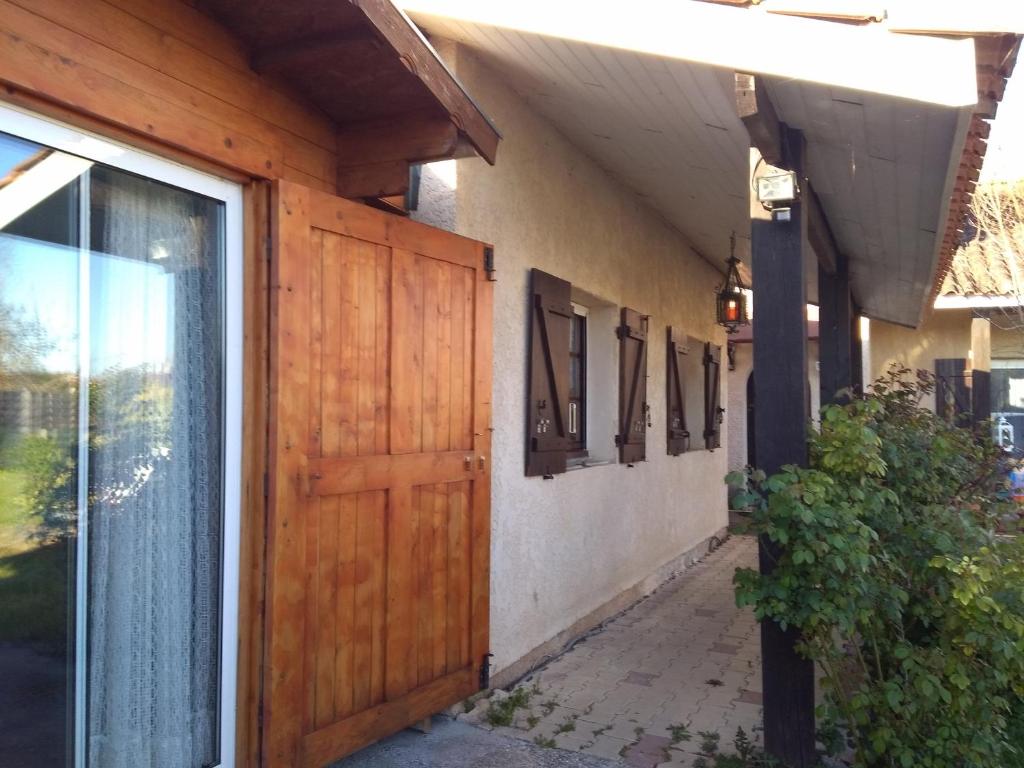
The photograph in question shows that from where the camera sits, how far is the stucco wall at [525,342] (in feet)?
14.2

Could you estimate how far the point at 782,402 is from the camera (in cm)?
348

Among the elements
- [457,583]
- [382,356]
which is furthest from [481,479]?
[382,356]

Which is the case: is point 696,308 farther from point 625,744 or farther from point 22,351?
point 22,351

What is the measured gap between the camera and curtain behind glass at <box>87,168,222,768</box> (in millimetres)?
2469

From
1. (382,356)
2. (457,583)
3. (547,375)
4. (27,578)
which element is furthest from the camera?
(547,375)

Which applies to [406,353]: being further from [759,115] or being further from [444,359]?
[759,115]

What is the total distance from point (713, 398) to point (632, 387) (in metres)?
3.35

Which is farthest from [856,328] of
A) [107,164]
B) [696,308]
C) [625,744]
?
[107,164]

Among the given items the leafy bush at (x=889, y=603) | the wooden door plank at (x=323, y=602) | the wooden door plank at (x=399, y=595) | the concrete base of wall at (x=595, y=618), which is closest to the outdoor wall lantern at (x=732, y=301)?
the concrete base of wall at (x=595, y=618)

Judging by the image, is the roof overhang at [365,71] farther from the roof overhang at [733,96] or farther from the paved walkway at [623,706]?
the paved walkway at [623,706]

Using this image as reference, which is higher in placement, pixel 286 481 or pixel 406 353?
pixel 406 353

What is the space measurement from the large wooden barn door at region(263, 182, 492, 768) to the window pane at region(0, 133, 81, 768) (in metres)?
0.64

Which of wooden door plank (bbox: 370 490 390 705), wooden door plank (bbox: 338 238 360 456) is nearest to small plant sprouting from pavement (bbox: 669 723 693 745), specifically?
wooden door plank (bbox: 370 490 390 705)

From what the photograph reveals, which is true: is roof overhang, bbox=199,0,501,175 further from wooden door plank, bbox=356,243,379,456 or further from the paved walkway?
the paved walkway
